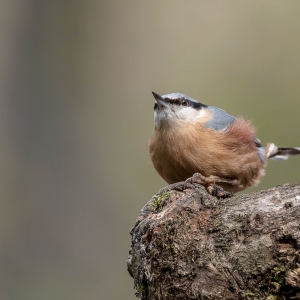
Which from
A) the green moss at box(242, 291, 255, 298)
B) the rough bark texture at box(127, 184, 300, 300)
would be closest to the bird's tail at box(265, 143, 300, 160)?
the rough bark texture at box(127, 184, 300, 300)

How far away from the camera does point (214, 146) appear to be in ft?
7.96

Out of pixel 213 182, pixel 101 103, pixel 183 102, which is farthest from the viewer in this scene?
pixel 101 103

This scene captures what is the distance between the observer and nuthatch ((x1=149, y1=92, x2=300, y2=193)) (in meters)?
2.38

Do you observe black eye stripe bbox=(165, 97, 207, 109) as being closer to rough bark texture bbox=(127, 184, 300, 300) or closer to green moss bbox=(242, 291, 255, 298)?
rough bark texture bbox=(127, 184, 300, 300)

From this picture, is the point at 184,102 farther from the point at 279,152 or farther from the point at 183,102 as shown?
the point at 279,152

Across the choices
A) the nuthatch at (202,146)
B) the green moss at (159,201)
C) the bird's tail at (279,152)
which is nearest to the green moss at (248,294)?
the green moss at (159,201)

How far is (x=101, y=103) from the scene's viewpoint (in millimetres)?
4398

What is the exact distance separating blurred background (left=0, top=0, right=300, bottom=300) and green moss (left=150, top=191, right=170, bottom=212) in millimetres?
1936

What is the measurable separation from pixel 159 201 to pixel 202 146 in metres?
0.69

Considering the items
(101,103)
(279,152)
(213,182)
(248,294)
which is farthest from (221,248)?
(101,103)

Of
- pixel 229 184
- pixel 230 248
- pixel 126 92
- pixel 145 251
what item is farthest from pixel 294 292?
pixel 126 92

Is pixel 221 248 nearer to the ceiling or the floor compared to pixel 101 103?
nearer to the floor

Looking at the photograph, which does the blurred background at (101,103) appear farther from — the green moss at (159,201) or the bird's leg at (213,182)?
the green moss at (159,201)

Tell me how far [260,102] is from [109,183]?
5.15 feet
